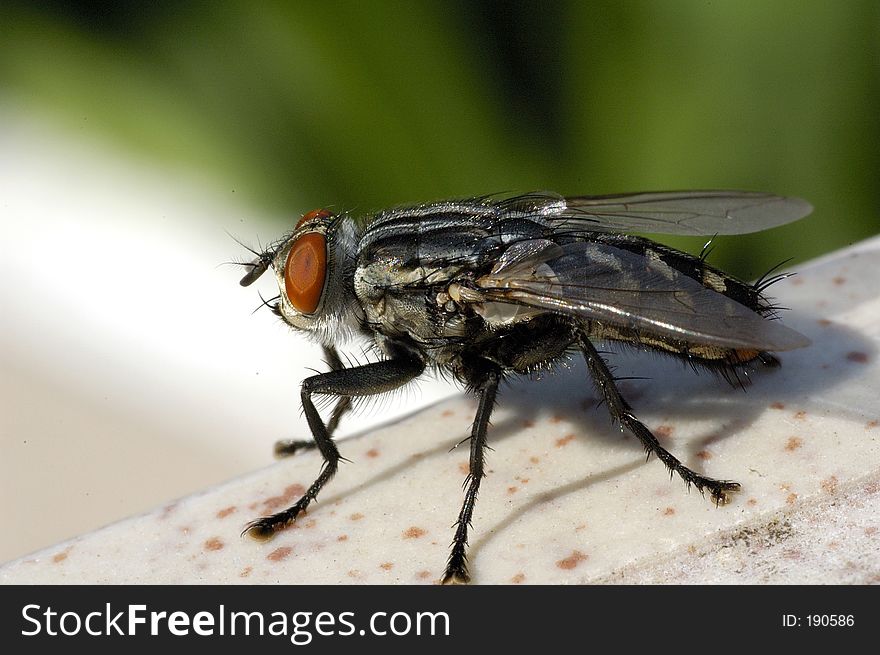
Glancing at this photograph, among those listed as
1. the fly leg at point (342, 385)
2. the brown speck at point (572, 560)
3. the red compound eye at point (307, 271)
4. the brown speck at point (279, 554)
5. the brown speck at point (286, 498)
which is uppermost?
the red compound eye at point (307, 271)

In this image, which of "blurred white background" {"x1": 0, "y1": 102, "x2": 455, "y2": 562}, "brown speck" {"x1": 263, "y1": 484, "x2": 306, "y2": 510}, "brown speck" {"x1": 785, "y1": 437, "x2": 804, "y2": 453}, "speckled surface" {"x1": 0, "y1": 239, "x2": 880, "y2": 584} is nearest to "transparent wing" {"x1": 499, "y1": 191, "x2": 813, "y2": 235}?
"speckled surface" {"x1": 0, "y1": 239, "x2": 880, "y2": 584}

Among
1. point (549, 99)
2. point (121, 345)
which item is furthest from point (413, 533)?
point (121, 345)

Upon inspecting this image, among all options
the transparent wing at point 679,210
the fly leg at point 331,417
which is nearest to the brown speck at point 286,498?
the fly leg at point 331,417

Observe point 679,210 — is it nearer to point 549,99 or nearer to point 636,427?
point 636,427

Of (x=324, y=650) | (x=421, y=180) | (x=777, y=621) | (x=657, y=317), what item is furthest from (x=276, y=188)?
(x=777, y=621)

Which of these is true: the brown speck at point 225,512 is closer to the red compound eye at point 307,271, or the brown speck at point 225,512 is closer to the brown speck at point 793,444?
the red compound eye at point 307,271

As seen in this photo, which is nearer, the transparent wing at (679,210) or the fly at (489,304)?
the fly at (489,304)
